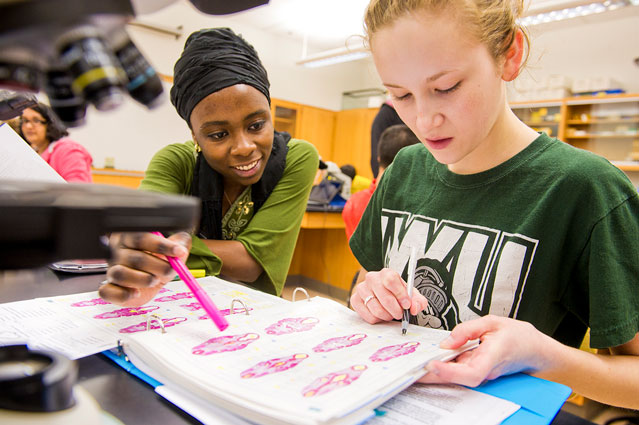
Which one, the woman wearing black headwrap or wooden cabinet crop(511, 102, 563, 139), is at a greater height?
wooden cabinet crop(511, 102, 563, 139)

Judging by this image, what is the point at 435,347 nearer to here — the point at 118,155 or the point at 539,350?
the point at 539,350

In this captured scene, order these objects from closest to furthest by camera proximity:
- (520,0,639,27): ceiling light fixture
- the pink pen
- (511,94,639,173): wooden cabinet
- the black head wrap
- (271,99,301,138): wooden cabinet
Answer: the pink pen
the black head wrap
(520,0,639,27): ceiling light fixture
(511,94,639,173): wooden cabinet
(271,99,301,138): wooden cabinet

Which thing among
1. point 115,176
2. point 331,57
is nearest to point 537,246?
point 115,176

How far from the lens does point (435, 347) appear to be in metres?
0.52

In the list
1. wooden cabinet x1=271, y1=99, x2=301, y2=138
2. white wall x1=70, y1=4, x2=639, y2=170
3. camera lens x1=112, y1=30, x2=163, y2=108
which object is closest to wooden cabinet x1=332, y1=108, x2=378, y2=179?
wooden cabinet x1=271, y1=99, x2=301, y2=138

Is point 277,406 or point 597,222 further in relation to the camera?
point 597,222

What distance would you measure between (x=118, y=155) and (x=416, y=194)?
463cm

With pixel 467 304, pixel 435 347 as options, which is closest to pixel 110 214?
pixel 435 347

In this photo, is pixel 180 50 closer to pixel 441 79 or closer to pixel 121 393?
pixel 441 79

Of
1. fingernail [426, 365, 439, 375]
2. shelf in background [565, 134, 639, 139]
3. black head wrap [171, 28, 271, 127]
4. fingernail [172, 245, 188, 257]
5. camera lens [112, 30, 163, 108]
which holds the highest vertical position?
shelf in background [565, 134, 639, 139]

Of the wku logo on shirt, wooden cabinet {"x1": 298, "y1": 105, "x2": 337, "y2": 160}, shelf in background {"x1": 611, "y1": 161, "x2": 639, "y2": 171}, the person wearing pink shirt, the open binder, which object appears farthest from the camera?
wooden cabinet {"x1": 298, "y1": 105, "x2": 337, "y2": 160}

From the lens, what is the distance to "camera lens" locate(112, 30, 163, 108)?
1.17ft

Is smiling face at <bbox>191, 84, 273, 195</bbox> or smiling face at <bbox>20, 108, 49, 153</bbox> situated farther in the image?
smiling face at <bbox>20, 108, 49, 153</bbox>

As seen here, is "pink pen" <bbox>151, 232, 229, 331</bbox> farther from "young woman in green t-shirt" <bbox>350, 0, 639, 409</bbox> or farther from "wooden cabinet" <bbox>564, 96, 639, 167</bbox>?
"wooden cabinet" <bbox>564, 96, 639, 167</bbox>
